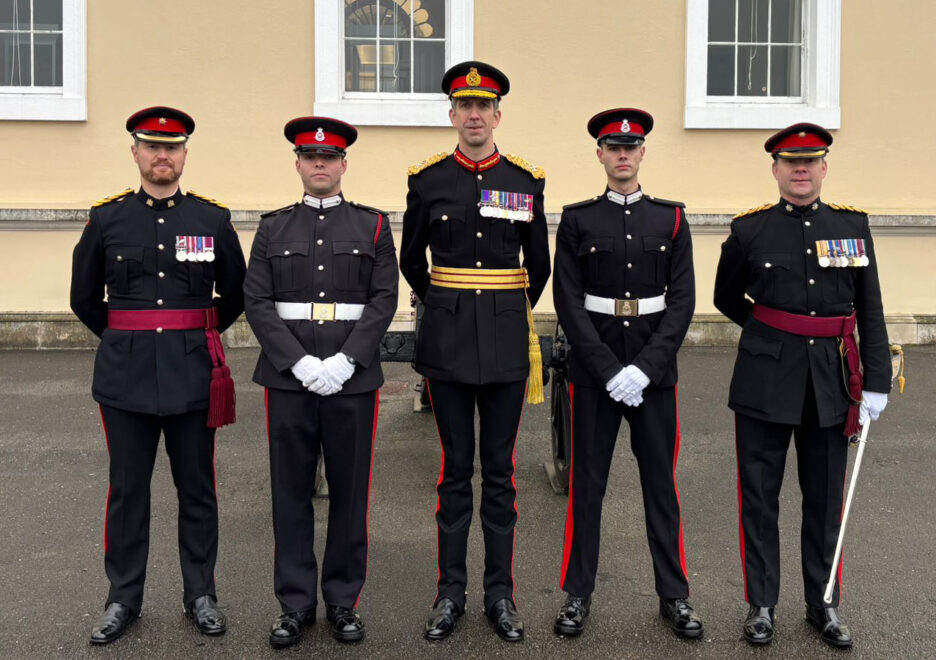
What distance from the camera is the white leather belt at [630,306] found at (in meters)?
3.56

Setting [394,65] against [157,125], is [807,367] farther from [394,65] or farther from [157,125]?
[394,65]

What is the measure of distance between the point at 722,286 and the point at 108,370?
8.24ft

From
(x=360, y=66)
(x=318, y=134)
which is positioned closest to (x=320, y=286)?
(x=318, y=134)

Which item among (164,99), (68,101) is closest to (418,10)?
(164,99)

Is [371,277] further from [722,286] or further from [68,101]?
[68,101]

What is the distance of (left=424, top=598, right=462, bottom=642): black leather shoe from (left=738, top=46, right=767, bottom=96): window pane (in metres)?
8.13

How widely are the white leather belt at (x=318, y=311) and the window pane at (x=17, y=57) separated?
783 cm

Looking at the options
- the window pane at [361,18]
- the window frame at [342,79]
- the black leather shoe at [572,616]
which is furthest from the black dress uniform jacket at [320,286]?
the window pane at [361,18]

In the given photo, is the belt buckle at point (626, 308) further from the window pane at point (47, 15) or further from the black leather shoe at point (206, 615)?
the window pane at point (47, 15)

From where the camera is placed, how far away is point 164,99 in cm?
955

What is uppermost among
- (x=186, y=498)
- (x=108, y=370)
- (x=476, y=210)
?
(x=476, y=210)

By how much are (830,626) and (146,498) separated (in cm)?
268

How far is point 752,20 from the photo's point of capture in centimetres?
1005

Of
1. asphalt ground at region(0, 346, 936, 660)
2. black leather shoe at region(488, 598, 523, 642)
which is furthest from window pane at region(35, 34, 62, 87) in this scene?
black leather shoe at region(488, 598, 523, 642)
